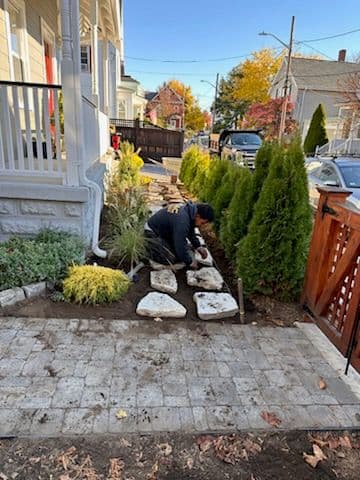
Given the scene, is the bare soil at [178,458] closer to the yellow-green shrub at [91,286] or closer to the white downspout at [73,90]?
the yellow-green shrub at [91,286]

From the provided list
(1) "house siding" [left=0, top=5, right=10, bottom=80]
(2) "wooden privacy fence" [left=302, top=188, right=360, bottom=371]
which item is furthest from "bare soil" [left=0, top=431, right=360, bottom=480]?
(1) "house siding" [left=0, top=5, right=10, bottom=80]

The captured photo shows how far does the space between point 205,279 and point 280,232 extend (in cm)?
102

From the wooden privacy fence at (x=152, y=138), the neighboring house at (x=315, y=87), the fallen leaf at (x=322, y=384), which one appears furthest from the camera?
the neighboring house at (x=315, y=87)

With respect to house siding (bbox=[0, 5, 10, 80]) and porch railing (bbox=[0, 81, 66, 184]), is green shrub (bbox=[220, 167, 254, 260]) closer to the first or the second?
porch railing (bbox=[0, 81, 66, 184])

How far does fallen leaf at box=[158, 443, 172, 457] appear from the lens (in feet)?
5.71

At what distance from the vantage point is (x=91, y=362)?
237 cm

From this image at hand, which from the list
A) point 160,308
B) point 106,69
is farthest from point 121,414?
point 106,69

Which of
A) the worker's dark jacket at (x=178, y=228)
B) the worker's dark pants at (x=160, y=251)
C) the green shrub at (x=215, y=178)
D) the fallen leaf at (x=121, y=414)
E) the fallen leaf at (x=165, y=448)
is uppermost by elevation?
the green shrub at (x=215, y=178)

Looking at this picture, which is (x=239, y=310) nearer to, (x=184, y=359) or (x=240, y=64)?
(x=184, y=359)

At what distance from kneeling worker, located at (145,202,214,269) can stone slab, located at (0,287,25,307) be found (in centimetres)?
156

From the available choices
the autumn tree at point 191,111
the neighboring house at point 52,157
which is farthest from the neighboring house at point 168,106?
the neighboring house at point 52,157

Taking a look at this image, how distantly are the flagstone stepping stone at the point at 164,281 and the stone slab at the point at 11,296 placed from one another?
1.28m

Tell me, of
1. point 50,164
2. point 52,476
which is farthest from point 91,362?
point 50,164

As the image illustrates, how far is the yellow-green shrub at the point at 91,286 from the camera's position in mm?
3104
